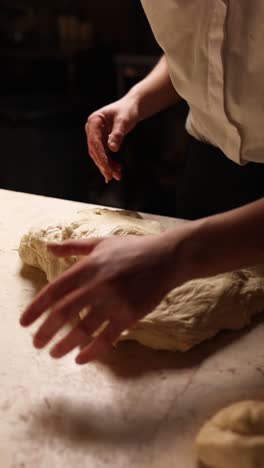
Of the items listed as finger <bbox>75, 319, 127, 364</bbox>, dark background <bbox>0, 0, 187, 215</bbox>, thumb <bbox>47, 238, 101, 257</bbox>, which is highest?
thumb <bbox>47, 238, 101, 257</bbox>

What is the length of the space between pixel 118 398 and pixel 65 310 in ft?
0.63

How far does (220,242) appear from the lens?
0.69 metres

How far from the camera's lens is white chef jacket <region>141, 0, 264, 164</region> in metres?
0.85

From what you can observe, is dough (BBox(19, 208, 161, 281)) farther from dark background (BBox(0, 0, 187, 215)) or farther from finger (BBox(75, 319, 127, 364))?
dark background (BBox(0, 0, 187, 215))

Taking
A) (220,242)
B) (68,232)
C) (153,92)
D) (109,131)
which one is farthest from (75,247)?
(153,92)

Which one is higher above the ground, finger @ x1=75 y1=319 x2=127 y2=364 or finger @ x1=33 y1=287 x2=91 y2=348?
finger @ x1=33 y1=287 x2=91 y2=348

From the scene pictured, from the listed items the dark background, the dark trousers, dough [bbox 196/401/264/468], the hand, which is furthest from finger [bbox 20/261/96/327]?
the dark background

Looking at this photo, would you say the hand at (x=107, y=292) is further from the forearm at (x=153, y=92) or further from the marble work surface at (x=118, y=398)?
the forearm at (x=153, y=92)

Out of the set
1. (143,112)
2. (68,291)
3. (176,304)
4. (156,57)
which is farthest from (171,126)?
(68,291)

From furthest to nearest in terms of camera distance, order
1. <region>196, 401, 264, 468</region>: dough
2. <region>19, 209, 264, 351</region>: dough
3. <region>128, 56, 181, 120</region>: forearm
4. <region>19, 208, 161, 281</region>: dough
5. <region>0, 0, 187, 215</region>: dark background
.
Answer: <region>0, 0, 187, 215</region>: dark background, <region>128, 56, 181, 120</region>: forearm, <region>19, 208, 161, 281</region>: dough, <region>19, 209, 264, 351</region>: dough, <region>196, 401, 264, 468</region>: dough

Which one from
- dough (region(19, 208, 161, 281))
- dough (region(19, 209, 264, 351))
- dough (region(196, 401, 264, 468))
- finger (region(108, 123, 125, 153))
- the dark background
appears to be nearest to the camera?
dough (region(196, 401, 264, 468))

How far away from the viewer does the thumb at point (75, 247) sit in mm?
725

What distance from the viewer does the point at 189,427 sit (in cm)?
70

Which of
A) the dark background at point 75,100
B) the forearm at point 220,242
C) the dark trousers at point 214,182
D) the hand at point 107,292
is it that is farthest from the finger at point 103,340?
the dark background at point 75,100
